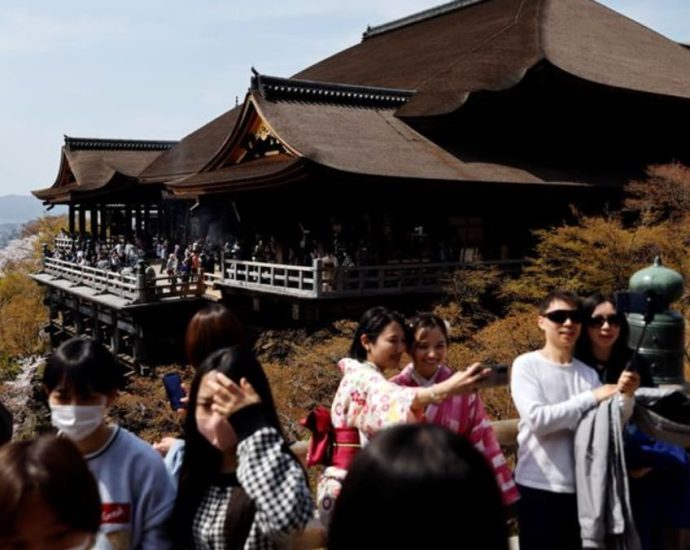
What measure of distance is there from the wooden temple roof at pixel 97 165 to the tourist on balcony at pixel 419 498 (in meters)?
22.3

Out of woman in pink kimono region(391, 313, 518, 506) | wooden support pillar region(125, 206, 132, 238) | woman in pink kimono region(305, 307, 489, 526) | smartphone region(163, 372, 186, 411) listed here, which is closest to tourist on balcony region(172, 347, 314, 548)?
woman in pink kimono region(305, 307, 489, 526)

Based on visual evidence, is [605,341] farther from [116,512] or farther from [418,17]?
[418,17]

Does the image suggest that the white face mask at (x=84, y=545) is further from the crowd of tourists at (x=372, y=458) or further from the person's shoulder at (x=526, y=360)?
the person's shoulder at (x=526, y=360)

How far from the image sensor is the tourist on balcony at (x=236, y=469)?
165 cm

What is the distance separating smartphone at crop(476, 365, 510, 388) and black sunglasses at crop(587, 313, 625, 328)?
0.57 metres

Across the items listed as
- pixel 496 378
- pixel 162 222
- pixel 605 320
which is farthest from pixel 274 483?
pixel 162 222

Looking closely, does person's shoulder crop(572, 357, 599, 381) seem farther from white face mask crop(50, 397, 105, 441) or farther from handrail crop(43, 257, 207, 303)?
handrail crop(43, 257, 207, 303)

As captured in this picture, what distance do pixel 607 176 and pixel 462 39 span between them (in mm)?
7467

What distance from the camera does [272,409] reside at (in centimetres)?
194

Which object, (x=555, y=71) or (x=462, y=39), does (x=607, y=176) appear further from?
(x=462, y=39)

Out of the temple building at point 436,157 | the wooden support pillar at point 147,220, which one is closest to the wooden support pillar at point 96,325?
the temple building at point 436,157

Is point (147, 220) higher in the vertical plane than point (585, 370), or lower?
higher

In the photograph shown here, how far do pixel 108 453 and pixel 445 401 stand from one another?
1.16 meters

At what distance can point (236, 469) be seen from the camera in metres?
1.90
